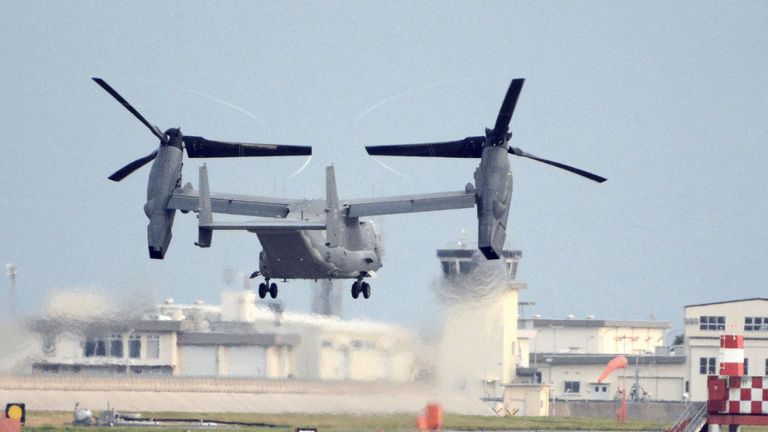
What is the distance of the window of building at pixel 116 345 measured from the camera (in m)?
58.6

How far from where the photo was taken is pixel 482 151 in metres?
47.8

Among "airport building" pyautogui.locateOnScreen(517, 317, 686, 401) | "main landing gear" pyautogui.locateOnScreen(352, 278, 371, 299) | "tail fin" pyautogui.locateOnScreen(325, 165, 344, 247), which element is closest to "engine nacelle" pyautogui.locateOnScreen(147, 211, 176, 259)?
"tail fin" pyautogui.locateOnScreen(325, 165, 344, 247)

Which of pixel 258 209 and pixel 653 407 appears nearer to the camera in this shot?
pixel 258 209

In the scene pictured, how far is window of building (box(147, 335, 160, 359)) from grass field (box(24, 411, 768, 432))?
2.25 meters

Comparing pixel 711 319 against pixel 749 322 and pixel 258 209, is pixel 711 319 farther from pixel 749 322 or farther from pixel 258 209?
pixel 258 209

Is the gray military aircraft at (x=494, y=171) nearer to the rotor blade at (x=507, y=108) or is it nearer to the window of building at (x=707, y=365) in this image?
the rotor blade at (x=507, y=108)

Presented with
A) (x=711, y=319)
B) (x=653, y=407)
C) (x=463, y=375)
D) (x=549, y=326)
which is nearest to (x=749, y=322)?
(x=711, y=319)

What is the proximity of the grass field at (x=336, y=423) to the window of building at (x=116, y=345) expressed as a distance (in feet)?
8.90

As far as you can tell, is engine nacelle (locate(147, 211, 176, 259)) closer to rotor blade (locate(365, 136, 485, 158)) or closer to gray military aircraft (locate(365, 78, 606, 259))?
rotor blade (locate(365, 136, 485, 158))

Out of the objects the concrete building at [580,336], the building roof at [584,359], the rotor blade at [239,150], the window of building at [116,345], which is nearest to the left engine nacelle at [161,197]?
the rotor blade at [239,150]

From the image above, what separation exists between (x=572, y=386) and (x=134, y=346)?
155 ft

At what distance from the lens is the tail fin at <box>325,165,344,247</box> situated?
49.0 meters

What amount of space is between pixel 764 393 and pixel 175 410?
24.0 meters

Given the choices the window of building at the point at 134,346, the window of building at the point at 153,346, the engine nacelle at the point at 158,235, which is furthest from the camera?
the window of building at the point at 153,346
